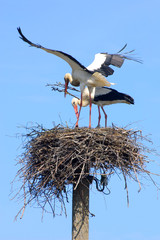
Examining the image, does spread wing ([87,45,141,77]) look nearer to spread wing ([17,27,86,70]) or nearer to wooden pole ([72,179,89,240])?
spread wing ([17,27,86,70])

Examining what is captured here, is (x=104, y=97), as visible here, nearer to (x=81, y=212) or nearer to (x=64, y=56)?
(x=64, y=56)

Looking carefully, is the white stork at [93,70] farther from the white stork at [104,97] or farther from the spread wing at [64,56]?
the white stork at [104,97]

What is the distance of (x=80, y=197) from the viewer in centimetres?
859

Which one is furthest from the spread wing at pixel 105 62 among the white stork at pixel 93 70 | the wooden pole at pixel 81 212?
the wooden pole at pixel 81 212

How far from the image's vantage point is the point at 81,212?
8.54 metres

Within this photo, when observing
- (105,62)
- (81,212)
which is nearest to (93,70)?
(105,62)

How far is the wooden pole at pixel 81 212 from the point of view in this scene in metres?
8.45

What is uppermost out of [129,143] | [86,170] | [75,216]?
[129,143]

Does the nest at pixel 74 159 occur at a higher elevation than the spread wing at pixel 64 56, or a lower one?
lower

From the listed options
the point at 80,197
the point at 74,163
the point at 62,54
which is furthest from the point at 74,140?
the point at 62,54

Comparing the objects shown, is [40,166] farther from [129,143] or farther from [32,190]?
[129,143]

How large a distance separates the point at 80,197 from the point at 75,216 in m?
0.32

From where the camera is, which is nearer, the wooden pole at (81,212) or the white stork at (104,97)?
the wooden pole at (81,212)

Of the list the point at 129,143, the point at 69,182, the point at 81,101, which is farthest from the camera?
the point at 81,101
